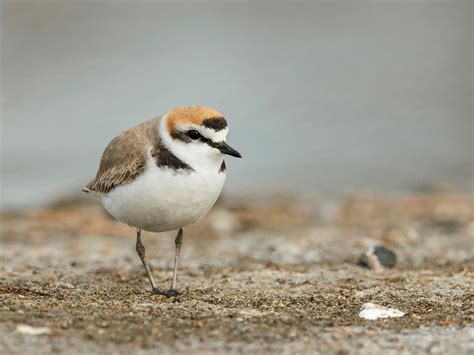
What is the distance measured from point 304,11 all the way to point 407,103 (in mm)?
8443

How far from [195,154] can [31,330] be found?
5.20 ft

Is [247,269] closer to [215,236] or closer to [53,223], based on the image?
[215,236]

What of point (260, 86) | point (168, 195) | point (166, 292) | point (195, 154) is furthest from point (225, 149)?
point (260, 86)

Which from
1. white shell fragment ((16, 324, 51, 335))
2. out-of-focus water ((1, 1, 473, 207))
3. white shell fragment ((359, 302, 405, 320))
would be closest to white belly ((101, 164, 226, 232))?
white shell fragment ((359, 302, 405, 320))

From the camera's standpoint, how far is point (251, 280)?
19.9ft

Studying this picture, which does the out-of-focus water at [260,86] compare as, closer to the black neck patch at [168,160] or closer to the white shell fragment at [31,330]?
the black neck patch at [168,160]

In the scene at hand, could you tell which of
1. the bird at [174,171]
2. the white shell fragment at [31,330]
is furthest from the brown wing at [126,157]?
the white shell fragment at [31,330]

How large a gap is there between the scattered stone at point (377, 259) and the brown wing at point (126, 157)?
204cm

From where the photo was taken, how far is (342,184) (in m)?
12.0

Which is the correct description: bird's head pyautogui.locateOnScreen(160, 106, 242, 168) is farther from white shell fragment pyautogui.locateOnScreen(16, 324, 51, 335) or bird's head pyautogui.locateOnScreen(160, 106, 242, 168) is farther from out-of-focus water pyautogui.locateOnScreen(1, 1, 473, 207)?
out-of-focus water pyautogui.locateOnScreen(1, 1, 473, 207)

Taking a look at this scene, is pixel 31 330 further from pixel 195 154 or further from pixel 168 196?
pixel 195 154

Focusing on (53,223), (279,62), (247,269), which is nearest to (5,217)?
(53,223)

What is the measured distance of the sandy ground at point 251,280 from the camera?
4125mm

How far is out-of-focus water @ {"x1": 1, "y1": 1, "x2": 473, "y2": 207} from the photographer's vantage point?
12820mm
